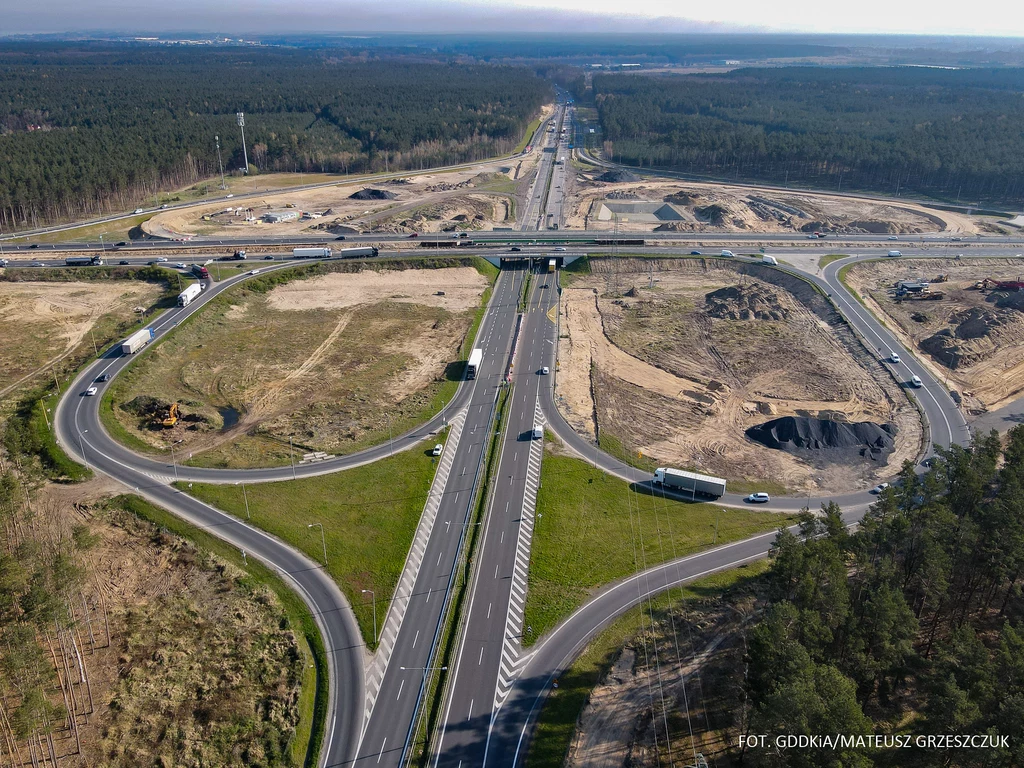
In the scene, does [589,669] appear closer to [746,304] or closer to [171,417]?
[171,417]

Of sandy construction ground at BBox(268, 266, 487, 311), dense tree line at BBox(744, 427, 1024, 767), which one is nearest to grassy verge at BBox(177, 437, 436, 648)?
dense tree line at BBox(744, 427, 1024, 767)

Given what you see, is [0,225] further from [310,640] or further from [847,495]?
[847,495]

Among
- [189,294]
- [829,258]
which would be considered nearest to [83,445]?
[189,294]

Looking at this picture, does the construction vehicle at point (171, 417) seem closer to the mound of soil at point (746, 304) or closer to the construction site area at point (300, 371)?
the construction site area at point (300, 371)

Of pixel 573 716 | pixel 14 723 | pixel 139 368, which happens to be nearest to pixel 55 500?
pixel 139 368

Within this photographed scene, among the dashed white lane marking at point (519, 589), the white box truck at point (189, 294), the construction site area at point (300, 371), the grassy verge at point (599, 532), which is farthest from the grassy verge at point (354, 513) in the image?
the white box truck at point (189, 294)
